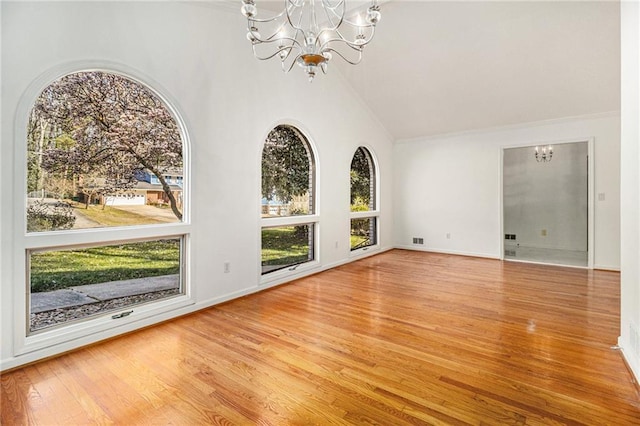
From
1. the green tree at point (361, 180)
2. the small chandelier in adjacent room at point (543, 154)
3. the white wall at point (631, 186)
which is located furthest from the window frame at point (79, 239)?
the small chandelier in adjacent room at point (543, 154)

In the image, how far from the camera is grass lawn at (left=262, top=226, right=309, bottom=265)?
14.0 ft

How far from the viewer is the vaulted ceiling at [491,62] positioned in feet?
12.3

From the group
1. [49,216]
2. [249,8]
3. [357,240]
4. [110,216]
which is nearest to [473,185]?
[357,240]

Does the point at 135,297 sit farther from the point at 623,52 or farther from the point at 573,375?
the point at 623,52

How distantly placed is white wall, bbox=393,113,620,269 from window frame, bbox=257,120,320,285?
9.79 feet

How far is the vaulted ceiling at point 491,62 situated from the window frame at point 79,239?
11.3 feet

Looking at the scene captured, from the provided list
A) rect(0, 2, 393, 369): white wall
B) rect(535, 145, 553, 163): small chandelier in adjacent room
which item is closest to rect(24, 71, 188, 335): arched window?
rect(0, 2, 393, 369): white wall

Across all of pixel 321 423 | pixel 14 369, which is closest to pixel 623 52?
pixel 321 423

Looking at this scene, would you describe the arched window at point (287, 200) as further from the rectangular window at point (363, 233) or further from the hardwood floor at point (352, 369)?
the rectangular window at point (363, 233)

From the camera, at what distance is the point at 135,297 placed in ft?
9.81

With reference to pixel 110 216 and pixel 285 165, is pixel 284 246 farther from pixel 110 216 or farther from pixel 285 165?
pixel 110 216

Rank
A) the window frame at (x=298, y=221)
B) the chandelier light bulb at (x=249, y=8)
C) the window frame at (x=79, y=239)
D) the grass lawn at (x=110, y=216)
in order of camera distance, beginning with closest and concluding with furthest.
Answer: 1. the chandelier light bulb at (x=249, y=8)
2. the window frame at (x=79, y=239)
3. the grass lawn at (x=110, y=216)
4. the window frame at (x=298, y=221)

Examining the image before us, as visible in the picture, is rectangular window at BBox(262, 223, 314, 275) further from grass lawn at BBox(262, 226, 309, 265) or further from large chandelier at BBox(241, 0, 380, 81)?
large chandelier at BBox(241, 0, 380, 81)

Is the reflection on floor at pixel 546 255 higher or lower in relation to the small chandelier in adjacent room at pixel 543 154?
lower
